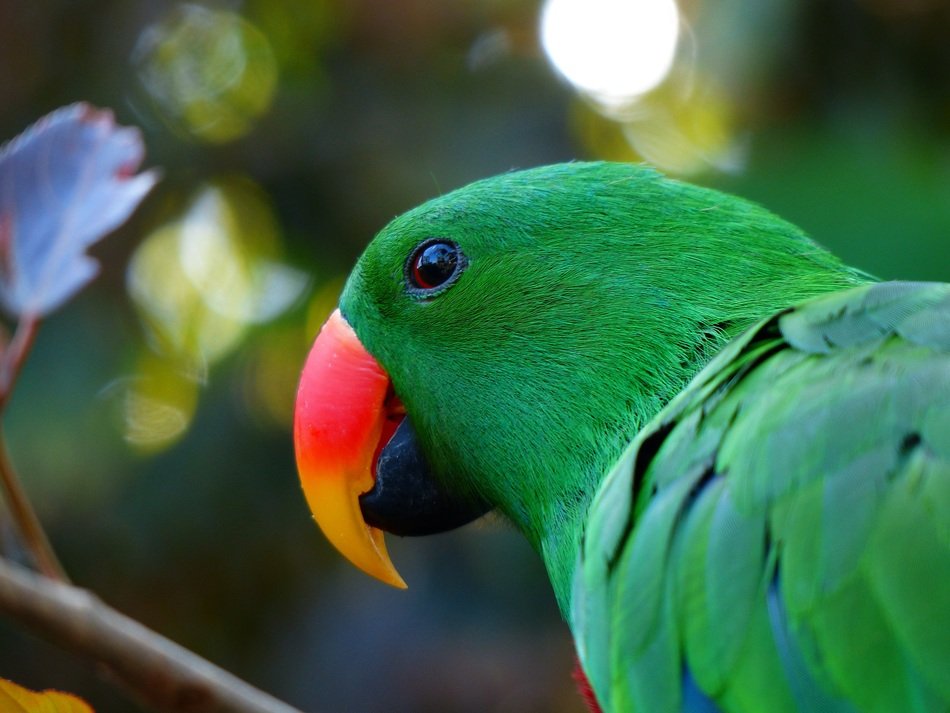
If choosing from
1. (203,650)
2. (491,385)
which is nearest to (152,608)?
(203,650)

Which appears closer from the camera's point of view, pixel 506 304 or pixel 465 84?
pixel 506 304

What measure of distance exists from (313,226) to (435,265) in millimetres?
1968

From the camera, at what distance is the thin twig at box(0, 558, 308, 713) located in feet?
3.13

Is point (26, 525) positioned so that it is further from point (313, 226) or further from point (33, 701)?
point (313, 226)

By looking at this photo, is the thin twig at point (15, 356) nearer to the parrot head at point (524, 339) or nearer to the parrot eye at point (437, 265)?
the parrot head at point (524, 339)

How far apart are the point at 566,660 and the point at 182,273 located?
6.11 feet

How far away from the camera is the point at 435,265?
1473mm

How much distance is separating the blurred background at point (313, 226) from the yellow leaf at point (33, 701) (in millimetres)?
2155

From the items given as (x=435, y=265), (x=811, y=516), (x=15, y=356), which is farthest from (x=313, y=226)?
(x=811, y=516)

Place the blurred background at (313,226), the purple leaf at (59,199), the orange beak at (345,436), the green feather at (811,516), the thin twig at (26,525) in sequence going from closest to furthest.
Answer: the green feather at (811,516)
the thin twig at (26,525)
the purple leaf at (59,199)
the orange beak at (345,436)
the blurred background at (313,226)

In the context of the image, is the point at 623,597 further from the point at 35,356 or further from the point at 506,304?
the point at 35,356

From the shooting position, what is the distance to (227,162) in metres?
3.46

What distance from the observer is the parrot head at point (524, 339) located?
1319mm

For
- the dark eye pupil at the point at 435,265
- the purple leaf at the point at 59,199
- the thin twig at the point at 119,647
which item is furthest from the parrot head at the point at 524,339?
the thin twig at the point at 119,647
